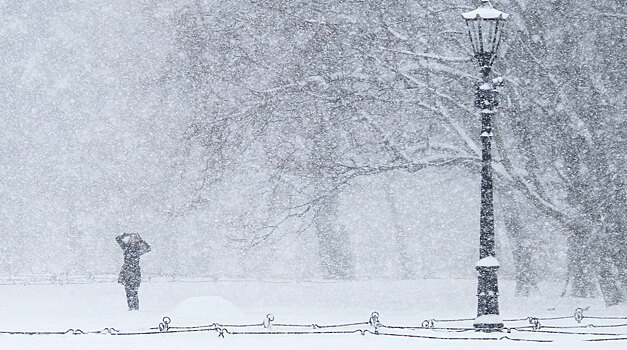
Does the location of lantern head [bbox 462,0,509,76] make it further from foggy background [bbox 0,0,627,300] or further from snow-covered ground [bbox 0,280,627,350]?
foggy background [bbox 0,0,627,300]

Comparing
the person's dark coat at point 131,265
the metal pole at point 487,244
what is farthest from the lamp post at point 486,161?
the person's dark coat at point 131,265

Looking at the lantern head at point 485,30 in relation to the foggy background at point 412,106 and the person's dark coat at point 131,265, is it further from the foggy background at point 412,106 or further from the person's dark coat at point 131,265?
the person's dark coat at point 131,265

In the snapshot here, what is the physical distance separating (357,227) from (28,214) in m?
15.1

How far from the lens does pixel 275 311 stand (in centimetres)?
2650

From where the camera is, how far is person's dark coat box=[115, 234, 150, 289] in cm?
2645

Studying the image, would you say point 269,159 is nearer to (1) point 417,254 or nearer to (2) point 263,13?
(2) point 263,13

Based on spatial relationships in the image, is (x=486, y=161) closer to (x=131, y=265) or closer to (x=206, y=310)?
(x=206, y=310)

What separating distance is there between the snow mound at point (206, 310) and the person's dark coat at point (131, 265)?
212 centimetres

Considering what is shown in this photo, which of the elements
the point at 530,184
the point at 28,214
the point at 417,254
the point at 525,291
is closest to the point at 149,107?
the point at 28,214

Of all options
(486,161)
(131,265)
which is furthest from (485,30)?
(131,265)

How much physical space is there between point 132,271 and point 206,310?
9.00 feet

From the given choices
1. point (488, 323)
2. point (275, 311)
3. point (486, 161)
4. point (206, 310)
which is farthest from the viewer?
point (275, 311)

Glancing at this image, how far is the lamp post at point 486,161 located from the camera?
1725 cm

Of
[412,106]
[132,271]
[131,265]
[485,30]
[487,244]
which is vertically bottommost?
[487,244]
